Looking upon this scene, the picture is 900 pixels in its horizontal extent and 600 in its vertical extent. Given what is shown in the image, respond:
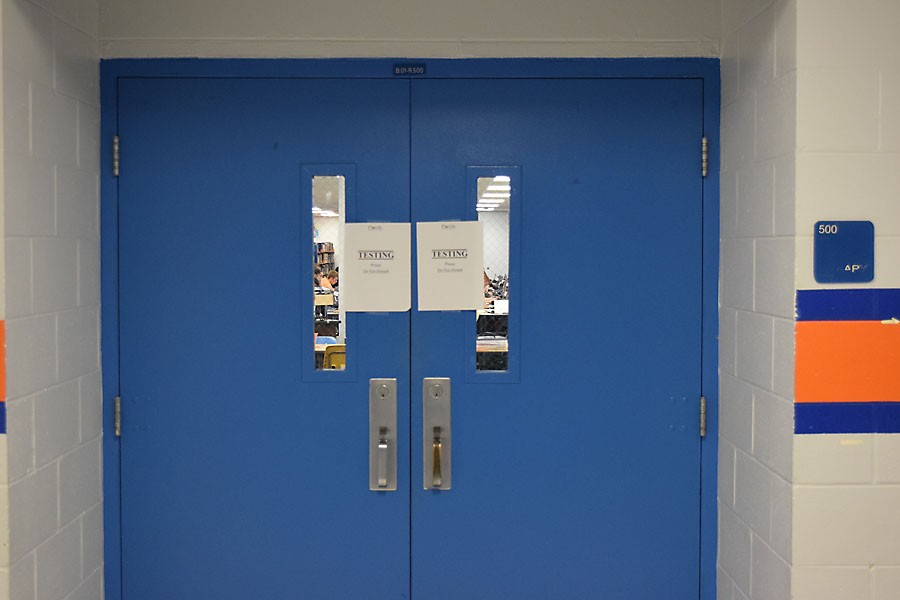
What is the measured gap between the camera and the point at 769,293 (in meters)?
2.07

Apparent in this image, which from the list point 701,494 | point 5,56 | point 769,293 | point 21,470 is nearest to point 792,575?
point 701,494

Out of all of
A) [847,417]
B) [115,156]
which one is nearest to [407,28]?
[115,156]

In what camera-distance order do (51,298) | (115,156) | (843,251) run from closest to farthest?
(843,251), (51,298), (115,156)

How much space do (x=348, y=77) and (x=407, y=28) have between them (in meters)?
0.24

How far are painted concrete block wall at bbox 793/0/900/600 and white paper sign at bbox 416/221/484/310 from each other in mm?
940

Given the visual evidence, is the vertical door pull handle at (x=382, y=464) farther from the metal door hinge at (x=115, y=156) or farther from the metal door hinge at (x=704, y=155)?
the metal door hinge at (x=704, y=155)

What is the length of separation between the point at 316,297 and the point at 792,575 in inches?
60.5

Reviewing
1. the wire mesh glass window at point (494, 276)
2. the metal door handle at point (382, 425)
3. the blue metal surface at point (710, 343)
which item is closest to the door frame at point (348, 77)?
the blue metal surface at point (710, 343)

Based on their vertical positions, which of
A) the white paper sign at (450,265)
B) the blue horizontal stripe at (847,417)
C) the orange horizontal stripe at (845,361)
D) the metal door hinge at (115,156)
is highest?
the metal door hinge at (115,156)

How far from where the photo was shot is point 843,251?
1.91m

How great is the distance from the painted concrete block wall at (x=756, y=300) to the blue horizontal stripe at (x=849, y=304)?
4cm

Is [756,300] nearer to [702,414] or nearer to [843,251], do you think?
[843,251]

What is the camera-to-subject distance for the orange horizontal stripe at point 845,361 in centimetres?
193

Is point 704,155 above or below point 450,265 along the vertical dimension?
above
